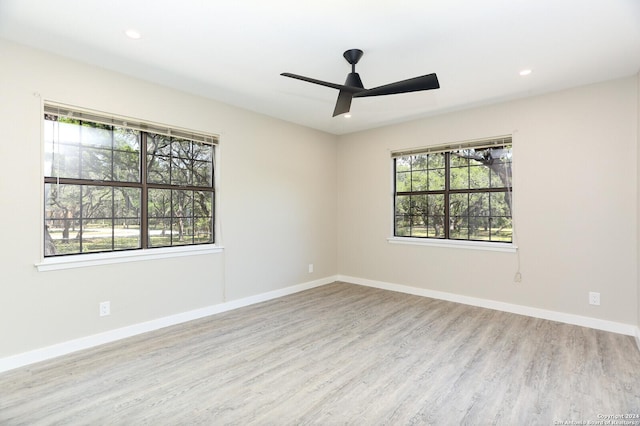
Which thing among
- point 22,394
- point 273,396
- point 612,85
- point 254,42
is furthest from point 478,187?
point 22,394

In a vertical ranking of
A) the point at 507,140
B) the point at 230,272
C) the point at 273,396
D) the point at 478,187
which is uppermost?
the point at 507,140

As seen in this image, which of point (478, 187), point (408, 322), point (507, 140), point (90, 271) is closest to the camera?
point (90, 271)

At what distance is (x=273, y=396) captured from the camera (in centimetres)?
218

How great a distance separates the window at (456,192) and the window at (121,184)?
281cm

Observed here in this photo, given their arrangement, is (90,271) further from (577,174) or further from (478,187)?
(577,174)

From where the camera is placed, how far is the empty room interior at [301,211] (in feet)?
7.21

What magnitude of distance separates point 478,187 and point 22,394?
4.82 m

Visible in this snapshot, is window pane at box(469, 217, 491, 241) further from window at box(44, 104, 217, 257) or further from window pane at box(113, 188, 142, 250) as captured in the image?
window pane at box(113, 188, 142, 250)

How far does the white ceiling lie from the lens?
2.15 metres

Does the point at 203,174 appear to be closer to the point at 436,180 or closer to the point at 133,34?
the point at 133,34

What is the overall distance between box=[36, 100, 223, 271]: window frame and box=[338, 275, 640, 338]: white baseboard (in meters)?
2.69

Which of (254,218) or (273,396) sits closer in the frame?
(273,396)

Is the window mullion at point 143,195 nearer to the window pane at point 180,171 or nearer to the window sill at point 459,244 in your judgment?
the window pane at point 180,171

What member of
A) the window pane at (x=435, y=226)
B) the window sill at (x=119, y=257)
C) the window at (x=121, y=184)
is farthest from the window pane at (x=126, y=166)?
the window pane at (x=435, y=226)
